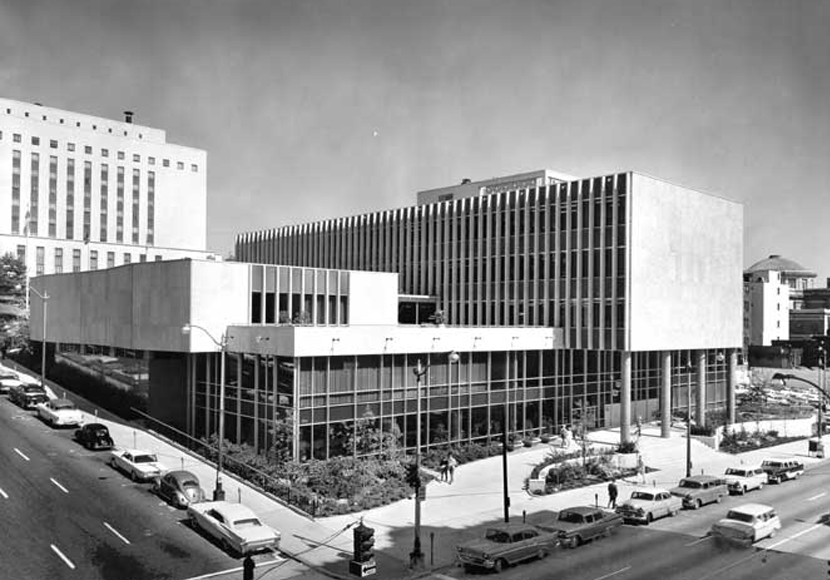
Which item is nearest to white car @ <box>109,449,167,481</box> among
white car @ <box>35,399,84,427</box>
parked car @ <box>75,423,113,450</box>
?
parked car @ <box>75,423,113,450</box>

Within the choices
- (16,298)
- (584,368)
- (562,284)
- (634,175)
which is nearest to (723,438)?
(584,368)

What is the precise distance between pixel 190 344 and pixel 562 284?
30464 mm

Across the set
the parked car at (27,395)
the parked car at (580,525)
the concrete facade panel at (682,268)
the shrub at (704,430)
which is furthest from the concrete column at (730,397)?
the parked car at (27,395)

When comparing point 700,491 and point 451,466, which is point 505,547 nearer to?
point 451,466

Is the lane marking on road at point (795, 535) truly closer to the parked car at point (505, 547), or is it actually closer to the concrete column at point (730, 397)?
the parked car at point (505, 547)

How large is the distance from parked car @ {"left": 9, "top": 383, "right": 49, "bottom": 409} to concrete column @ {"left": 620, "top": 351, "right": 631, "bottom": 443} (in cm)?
4452

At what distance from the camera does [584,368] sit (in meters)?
60.6

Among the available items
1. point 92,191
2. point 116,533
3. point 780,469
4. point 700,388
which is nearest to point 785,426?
point 700,388

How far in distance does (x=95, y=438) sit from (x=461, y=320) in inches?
1374

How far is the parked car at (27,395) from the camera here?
53.7m

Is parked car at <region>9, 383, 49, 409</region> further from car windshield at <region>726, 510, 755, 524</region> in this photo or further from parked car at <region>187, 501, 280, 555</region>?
car windshield at <region>726, 510, 755, 524</region>

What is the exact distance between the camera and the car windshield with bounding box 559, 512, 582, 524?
31.6m

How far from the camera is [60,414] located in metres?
47.9

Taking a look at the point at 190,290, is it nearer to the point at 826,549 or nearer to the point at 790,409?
the point at 826,549
